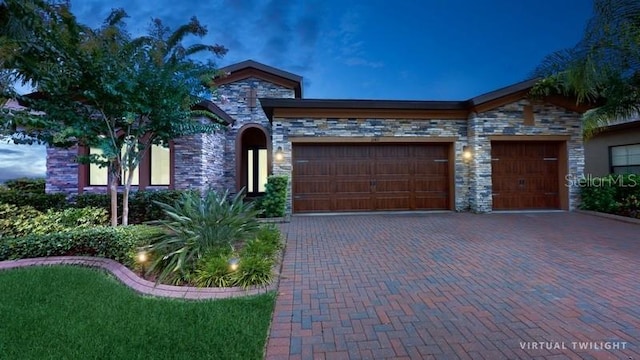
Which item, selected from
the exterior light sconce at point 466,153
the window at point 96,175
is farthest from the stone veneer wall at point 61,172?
the exterior light sconce at point 466,153

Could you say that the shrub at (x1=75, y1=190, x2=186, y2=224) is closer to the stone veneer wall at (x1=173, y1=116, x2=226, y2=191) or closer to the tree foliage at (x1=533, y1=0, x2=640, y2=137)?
the stone veneer wall at (x1=173, y1=116, x2=226, y2=191)

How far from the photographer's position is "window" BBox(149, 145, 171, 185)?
948 centimetres

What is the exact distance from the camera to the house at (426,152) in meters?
10.0

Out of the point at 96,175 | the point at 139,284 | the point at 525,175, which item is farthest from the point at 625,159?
the point at 96,175

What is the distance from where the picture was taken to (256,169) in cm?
1386

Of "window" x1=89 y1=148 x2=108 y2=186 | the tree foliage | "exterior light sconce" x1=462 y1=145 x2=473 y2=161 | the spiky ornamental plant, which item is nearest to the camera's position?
the spiky ornamental plant

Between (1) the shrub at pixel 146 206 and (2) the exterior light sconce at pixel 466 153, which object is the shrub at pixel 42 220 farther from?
(2) the exterior light sconce at pixel 466 153

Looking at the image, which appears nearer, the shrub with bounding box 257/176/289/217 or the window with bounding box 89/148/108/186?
the shrub with bounding box 257/176/289/217

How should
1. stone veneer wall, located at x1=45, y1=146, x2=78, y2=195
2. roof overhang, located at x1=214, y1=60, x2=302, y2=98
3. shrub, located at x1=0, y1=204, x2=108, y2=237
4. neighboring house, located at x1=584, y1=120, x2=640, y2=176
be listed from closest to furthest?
shrub, located at x1=0, y1=204, x2=108, y2=237
stone veneer wall, located at x1=45, y1=146, x2=78, y2=195
neighboring house, located at x1=584, y1=120, x2=640, y2=176
roof overhang, located at x1=214, y1=60, x2=302, y2=98

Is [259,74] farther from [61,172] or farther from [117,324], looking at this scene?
[117,324]

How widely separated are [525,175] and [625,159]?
15.8 ft

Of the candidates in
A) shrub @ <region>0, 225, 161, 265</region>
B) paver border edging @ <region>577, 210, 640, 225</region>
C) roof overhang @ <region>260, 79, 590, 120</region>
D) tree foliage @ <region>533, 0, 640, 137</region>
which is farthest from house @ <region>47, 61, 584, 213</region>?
shrub @ <region>0, 225, 161, 265</region>

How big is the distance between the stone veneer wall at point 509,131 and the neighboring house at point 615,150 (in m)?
1.56

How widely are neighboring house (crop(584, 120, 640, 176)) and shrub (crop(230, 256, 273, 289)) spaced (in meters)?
12.7
